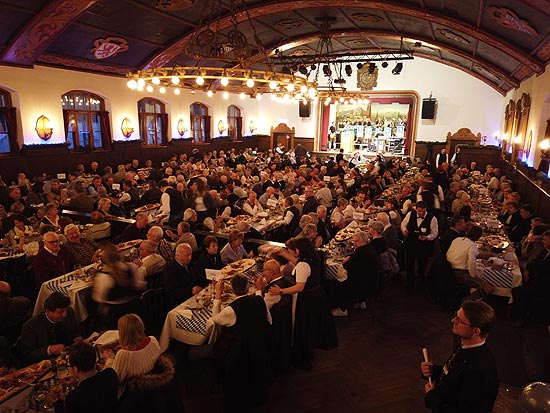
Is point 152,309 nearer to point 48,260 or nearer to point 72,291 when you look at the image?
point 72,291

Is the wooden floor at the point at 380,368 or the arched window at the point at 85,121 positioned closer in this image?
the wooden floor at the point at 380,368

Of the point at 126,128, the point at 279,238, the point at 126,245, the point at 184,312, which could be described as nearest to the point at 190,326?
the point at 184,312

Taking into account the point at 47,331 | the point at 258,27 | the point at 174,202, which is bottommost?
the point at 47,331

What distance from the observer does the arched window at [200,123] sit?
19.4 meters

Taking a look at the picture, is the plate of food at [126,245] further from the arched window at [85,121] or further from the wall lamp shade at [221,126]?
the wall lamp shade at [221,126]

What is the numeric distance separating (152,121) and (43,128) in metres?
5.23

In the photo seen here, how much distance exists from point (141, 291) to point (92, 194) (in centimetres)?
608

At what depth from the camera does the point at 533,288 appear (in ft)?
18.0

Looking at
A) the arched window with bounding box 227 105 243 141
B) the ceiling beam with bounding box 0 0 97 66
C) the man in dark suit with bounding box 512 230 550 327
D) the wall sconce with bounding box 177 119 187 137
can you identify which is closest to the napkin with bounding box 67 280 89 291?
the man in dark suit with bounding box 512 230 550 327

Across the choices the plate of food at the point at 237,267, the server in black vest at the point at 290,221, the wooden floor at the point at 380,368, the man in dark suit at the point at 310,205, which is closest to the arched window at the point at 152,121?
the man in dark suit at the point at 310,205

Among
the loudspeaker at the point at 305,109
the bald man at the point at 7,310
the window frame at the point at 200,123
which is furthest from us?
the loudspeaker at the point at 305,109

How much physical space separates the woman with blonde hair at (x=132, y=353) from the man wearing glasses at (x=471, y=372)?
6.83ft

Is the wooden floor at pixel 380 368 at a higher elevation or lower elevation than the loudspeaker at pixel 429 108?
lower

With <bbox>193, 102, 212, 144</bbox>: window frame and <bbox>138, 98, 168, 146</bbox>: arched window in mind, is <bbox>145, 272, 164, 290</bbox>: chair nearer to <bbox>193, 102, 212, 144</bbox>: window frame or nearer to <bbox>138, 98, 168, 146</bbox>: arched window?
<bbox>138, 98, 168, 146</bbox>: arched window
